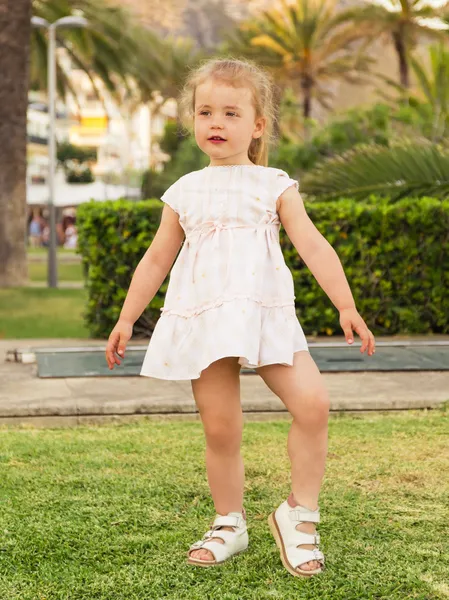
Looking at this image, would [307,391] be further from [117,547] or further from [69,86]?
[69,86]

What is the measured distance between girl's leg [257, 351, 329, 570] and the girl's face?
2.32 ft

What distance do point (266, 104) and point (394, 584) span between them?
5.15 ft

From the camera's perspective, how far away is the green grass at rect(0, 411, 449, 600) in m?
2.98

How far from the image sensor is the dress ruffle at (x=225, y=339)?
3006 millimetres

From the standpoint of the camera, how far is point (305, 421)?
304 centimetres

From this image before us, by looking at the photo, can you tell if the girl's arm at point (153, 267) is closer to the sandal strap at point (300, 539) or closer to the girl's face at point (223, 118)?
the girl's face at point (223, 118)

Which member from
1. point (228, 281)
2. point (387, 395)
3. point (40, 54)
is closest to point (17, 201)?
point (40, 54)

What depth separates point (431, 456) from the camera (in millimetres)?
4723

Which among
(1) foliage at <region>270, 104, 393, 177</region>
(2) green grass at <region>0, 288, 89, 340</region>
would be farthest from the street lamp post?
(1) foliage at <region>270, 104, 393, 177</region>

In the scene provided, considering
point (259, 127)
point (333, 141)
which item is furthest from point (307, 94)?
point (259, 127)

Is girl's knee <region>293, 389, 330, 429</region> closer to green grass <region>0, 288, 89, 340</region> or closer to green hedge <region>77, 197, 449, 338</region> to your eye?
green hedge <region>77, 197, 449, 338</region>

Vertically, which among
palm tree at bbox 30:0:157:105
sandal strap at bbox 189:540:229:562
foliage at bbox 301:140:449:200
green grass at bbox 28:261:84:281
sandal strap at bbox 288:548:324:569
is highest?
palm tree at bbox 30:0:157:105

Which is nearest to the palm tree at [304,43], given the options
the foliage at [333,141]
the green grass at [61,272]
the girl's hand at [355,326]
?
the green grass at [61,272]

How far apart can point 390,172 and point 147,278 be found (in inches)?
299
